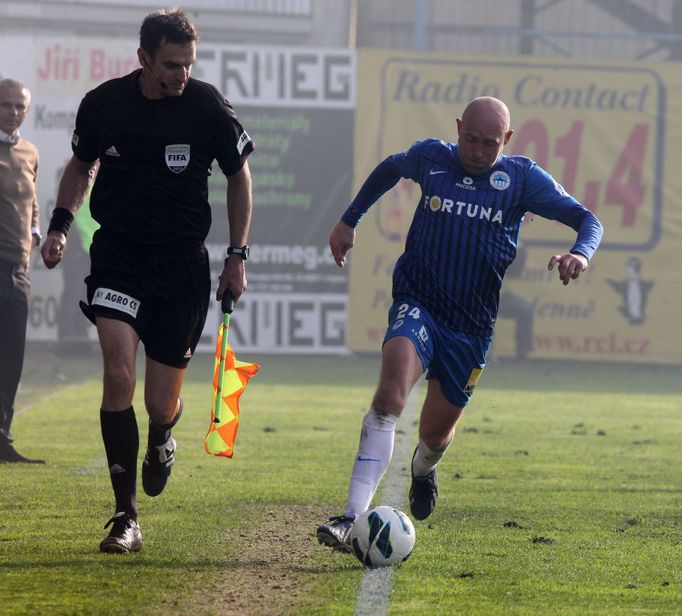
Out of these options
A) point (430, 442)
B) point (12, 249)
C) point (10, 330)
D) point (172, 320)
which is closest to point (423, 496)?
point (430, 442)

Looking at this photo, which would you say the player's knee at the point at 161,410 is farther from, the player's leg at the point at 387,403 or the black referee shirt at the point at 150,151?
the player's leg at the point at 387,403

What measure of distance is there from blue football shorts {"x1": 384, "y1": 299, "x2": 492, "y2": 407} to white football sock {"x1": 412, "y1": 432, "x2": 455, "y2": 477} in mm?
362

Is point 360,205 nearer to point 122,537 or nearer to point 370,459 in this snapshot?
point 370,459

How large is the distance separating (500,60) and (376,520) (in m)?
16.8

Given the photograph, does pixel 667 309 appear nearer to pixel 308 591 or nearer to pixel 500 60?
pixel 500 60

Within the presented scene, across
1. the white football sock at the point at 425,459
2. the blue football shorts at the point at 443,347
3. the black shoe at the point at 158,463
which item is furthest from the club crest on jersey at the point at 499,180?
the black shoe at the point at 158,463

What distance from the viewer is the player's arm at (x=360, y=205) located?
6.58 metres

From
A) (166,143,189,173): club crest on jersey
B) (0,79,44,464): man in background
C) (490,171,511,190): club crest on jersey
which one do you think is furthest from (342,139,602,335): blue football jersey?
(0,79,44,464): man in background

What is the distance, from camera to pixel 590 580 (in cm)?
564

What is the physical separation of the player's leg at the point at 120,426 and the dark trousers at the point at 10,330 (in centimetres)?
346

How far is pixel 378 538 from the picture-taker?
5539 mm

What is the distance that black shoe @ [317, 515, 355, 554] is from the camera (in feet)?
18.1

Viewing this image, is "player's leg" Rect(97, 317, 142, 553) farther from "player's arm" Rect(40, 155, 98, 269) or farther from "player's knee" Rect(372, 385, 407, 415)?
"player's knee" Rect(372, 385, 407, 415)

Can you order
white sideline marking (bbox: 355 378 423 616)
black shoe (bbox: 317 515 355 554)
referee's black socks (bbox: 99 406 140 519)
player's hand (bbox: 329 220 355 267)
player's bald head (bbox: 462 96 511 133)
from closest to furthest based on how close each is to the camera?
white sideline marking (bbox: 355 378 423 616) < black shoe (bbox: 317 515 355 554) < referee's black socks (bbox: 99 406 140 519) < player's bald head (bbox: 462 96 511 133) < player's hand (bbox: 329 220 355 267)
